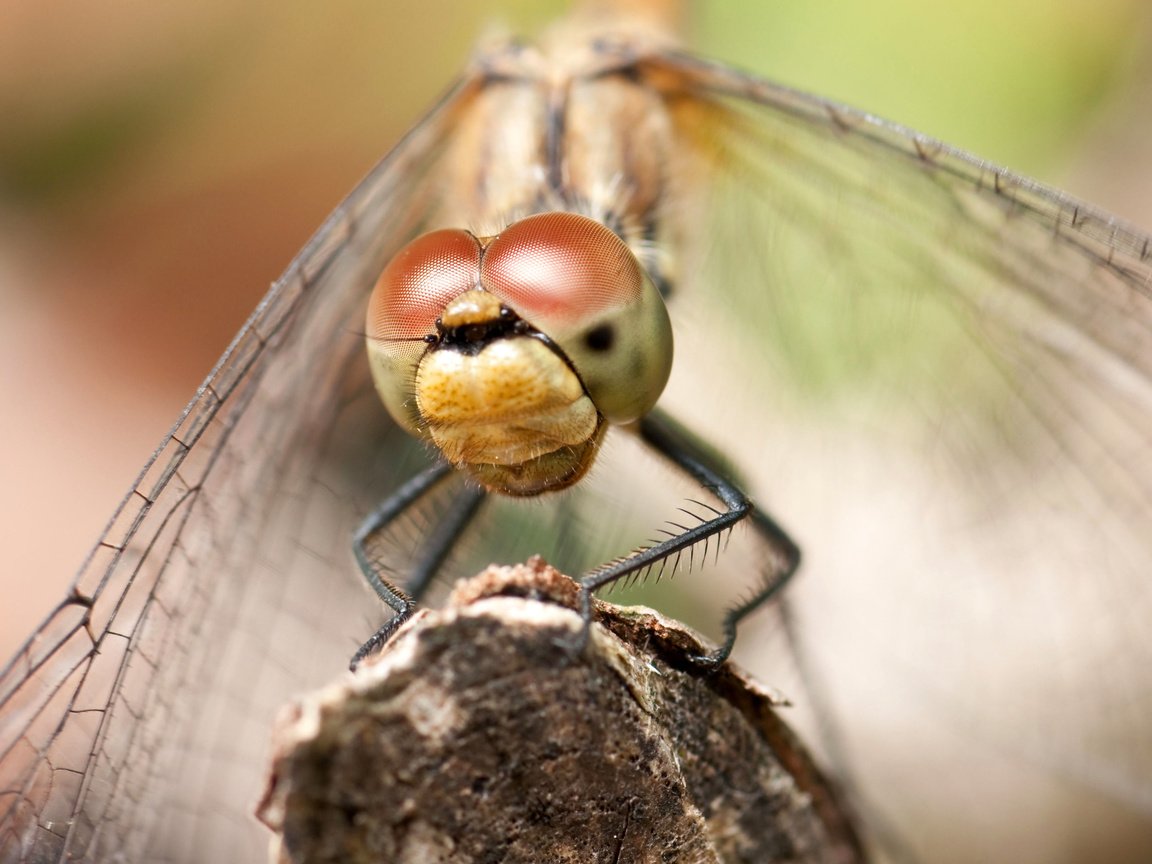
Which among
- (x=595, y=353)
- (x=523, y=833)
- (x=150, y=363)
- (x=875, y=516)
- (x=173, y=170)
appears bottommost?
(x=523, y=833)

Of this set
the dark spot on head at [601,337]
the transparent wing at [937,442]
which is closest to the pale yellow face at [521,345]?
the dark spot on head at [601,337]

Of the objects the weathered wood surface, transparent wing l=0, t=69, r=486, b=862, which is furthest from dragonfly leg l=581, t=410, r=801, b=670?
transparent wing l=0, t=69, r=486, b=862

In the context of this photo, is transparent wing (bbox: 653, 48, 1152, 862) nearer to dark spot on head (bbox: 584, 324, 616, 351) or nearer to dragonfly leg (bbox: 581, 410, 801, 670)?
dragonfly leg (bbox: 581, 410, 801, 670)

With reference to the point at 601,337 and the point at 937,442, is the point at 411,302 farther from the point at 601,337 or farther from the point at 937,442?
the point at 937,442

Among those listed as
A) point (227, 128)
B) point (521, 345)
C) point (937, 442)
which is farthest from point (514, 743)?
point (227, 128)

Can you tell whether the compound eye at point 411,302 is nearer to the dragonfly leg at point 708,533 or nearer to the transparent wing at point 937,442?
the dragonfly leg at point 708,533

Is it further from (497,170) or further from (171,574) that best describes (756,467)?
(171,574)

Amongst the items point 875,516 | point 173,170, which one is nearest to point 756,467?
point 875,516
